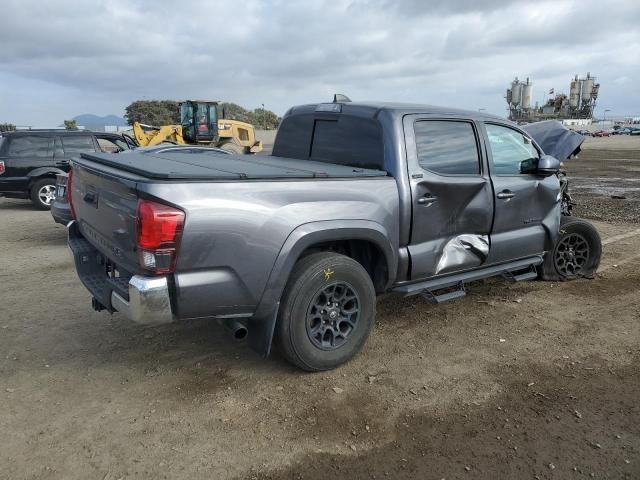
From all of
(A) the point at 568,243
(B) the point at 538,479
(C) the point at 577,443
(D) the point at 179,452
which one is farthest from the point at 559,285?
(D) the point at 179,452

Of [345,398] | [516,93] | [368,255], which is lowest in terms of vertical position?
[345,398]

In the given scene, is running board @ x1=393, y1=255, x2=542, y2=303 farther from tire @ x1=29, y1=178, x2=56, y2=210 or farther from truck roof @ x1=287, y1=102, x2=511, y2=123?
tire @ x1=29, y1=178, x2=56, y2=210

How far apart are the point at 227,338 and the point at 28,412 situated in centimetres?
154

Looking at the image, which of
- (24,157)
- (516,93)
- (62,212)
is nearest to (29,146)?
(24,157)

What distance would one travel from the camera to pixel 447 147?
431 centimetres

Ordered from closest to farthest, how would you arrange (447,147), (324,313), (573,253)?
(324,313)
(447,147)
(573,253)

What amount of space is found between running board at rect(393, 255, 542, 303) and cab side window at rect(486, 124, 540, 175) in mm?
859

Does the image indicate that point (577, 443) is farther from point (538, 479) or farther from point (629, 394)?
point (629, 394)

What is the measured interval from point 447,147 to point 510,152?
884 mm

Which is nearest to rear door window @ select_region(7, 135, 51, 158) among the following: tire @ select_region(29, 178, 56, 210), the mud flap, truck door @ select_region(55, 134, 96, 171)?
truck door @ select_region(55, 134, 96, 171)

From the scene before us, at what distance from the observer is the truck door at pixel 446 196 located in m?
4.03

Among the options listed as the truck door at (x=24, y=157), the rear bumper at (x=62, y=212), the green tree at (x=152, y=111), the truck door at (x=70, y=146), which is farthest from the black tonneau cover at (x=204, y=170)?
the green tree at (x=152, y=111)

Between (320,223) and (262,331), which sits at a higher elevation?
(320,223)

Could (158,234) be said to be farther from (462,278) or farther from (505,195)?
(505,195)
